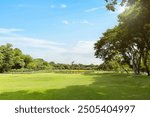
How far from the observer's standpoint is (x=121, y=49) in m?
79.8

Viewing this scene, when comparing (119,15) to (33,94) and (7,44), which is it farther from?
(7,44)

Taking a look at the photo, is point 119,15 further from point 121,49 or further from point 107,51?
point 107,51

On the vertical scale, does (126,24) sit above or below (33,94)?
above

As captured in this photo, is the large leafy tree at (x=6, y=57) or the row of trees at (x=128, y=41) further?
the large leafy tree at (x=6, y=57)

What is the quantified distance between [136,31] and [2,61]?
85206mm

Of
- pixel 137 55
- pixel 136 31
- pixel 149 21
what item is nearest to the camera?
pixel 149 21

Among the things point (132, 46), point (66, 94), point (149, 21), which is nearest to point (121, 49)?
point (132, 46)

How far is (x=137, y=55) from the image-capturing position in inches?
3275

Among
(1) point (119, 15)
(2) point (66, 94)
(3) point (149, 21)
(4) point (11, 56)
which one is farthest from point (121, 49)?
(4) point (11, 56)

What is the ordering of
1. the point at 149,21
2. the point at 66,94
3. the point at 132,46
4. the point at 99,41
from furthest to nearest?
1. the point at 99,41
2. the point at 132,46
3. the point at 149,21
4. the point at 66,94

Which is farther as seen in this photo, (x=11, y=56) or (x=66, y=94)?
(x=11, y=56)

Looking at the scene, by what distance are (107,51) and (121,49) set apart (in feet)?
27.9

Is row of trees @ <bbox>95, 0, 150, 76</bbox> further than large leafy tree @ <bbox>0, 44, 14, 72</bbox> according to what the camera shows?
Result: No

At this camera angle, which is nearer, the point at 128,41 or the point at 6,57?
the point at 128,41
